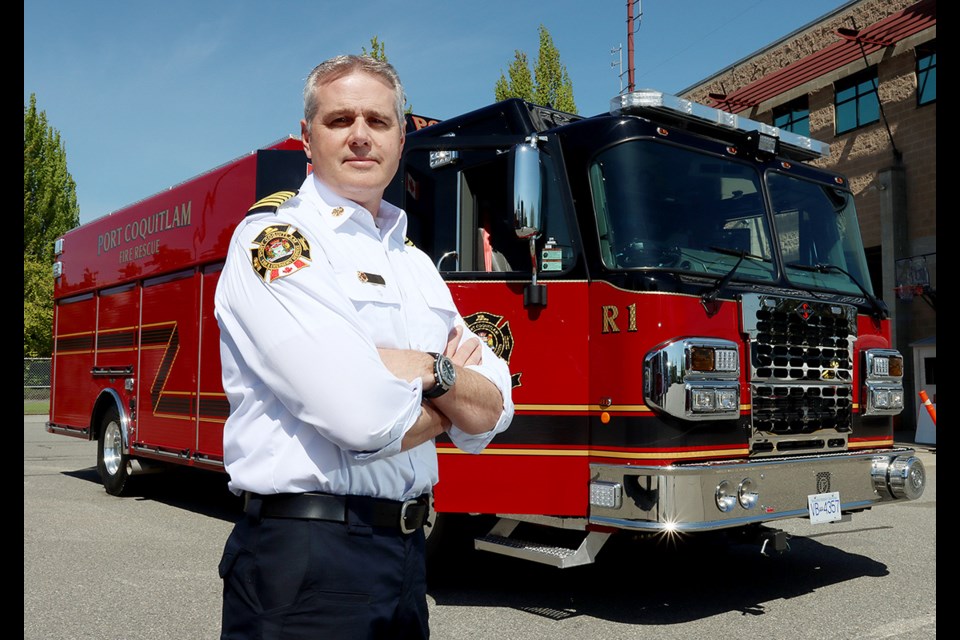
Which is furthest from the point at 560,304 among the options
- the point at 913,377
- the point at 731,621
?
the point at 913,377

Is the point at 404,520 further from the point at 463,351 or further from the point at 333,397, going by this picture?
the point at 463,351

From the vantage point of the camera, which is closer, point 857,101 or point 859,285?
point 859,285

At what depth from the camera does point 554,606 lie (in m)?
5.33

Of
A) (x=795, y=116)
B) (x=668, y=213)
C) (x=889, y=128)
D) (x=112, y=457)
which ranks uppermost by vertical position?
(x=795, y=116)

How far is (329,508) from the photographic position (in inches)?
72.5

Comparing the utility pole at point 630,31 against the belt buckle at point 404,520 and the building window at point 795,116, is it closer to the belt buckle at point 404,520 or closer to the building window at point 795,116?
the building window at point 795,116

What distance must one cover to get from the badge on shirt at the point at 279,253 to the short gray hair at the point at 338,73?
342 mm

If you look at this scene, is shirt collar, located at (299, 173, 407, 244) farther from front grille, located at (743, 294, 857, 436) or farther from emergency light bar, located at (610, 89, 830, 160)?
front grille, located at (743, 294, 857, 436)

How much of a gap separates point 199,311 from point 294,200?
6.29m

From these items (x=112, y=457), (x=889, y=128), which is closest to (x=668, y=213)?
(x=112, y=457)

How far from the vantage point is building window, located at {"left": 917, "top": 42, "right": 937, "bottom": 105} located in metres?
18.7

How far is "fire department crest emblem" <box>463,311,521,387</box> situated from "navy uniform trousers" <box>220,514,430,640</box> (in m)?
3.31

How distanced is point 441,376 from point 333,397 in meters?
0.31

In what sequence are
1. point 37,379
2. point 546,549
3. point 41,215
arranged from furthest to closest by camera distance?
1. point 41,215
2. point 37,379
3. point 546,549
